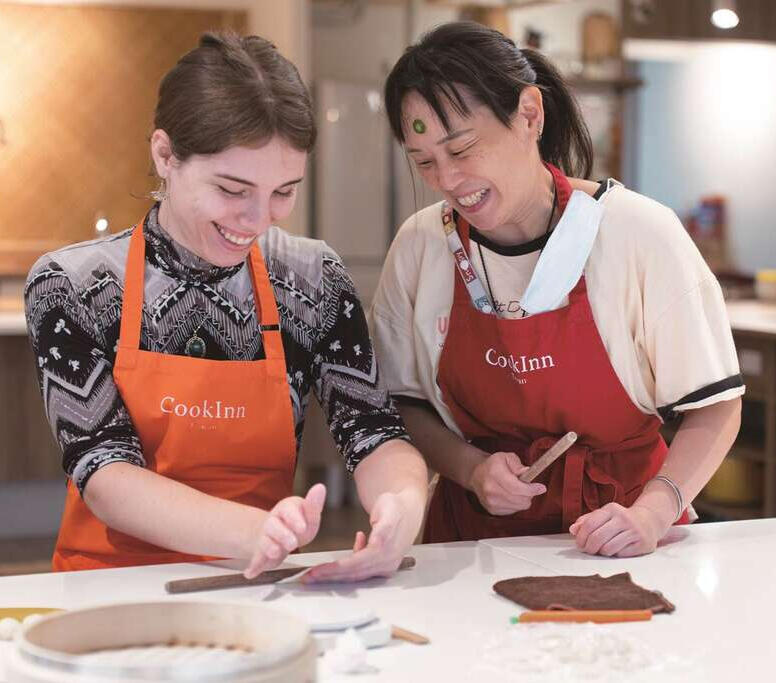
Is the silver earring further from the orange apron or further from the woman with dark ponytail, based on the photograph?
the woman with dark ponytail

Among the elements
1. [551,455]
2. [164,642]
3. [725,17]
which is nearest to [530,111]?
[551,455]

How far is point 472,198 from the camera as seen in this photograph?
6.14ft

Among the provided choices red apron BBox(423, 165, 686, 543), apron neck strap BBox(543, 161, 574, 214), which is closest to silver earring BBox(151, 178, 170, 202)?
red apron BBox(423, 165, 686, 543)

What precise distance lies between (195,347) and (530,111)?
0.64m

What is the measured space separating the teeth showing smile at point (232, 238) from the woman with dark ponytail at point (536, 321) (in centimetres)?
34

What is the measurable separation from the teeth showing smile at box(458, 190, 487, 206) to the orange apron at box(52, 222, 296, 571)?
330mm

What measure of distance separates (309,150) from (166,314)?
0.32m

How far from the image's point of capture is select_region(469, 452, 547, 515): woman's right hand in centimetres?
184

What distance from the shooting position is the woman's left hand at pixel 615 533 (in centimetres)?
171

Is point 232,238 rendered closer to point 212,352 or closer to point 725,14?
point 212,352

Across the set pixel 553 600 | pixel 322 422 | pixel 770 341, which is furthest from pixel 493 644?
pixel 322 422

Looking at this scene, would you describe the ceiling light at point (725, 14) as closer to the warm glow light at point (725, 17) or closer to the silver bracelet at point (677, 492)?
the warm glow light at point (725, 17)

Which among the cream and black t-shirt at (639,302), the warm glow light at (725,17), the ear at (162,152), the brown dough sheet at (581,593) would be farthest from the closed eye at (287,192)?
the warm glow light at (725,17)

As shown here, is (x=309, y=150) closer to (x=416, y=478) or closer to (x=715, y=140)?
(x=416, y=478)
